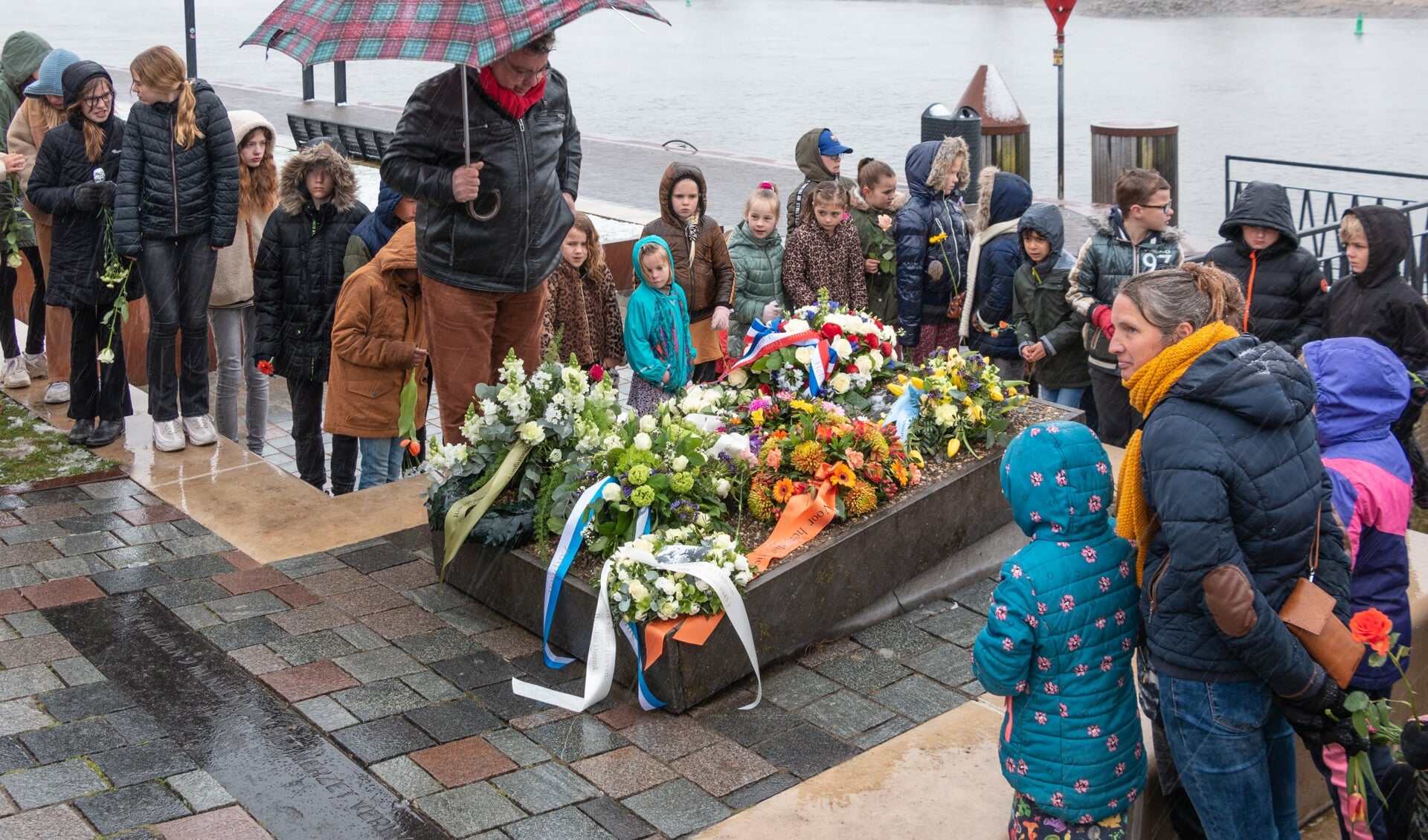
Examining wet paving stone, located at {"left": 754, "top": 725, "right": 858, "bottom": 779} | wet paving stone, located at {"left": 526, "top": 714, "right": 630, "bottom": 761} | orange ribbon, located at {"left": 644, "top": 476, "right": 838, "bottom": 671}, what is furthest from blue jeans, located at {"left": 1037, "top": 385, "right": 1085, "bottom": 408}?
wet paving stone, located at {"left": 526, "top": 714, "right": 630, "bottom": 761}

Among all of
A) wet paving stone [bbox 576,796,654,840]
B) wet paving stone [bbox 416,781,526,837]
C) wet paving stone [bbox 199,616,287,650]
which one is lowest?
wet paving stone [bbox 576,796,654,840]

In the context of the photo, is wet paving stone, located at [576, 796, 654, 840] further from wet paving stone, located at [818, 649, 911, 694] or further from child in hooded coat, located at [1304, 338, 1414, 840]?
child in hooded coat, located at [1304, 338, 1414, 840]

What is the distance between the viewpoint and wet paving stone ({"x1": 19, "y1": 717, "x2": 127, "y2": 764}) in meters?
4.17

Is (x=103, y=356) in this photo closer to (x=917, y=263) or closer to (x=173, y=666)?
(x=173, y=666)

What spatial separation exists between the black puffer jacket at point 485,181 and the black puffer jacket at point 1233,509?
9.57 feet

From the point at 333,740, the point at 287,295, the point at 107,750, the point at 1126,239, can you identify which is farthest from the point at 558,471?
the point at 1126,239

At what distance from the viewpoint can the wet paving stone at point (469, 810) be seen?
3871 mm

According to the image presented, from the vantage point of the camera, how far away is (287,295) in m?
7.07

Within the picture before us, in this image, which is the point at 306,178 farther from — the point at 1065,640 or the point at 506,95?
the point at 1065,640

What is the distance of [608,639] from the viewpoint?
456 centimetres

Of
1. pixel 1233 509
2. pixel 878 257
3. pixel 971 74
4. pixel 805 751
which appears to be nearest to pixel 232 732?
pixel 805 751

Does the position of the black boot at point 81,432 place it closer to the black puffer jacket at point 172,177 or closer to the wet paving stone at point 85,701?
the black puffer jacket at point 172,177

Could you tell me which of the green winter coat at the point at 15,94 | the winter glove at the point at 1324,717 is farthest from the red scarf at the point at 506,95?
the green winter coat at the point at 15,94

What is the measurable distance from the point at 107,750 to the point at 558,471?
1740 millimetres
